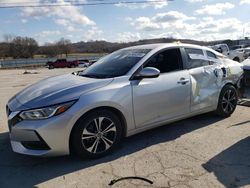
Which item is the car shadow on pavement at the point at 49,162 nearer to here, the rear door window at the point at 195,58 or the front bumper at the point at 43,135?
the front bumper at the point at 43,135

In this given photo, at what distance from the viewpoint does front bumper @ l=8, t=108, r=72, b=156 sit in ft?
12.4

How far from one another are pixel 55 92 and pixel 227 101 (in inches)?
142

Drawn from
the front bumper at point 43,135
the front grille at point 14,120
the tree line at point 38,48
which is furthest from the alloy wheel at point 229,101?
the tree line at point 38,48

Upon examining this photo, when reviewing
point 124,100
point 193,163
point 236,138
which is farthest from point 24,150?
point 236,138

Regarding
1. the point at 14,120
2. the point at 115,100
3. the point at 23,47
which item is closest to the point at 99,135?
the point at 115,100

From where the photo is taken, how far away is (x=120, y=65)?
4.88m

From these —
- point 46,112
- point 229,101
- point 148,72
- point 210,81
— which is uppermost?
point 148,72

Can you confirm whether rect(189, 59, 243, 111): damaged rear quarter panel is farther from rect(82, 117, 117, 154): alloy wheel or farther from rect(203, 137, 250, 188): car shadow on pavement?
rect(82, 117, 117, 154): alloy wheel

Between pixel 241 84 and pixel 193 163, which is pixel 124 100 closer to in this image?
pixel 193 163

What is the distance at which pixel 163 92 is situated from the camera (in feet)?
15.6

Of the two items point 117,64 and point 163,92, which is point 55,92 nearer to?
point 117,64

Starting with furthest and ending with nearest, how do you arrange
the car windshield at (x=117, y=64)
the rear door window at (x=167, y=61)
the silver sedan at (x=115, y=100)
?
the rear door window at (x=167, y=61)
the car windshield at (x=117, y=64)
the silver sedan at (x=115, y=100)

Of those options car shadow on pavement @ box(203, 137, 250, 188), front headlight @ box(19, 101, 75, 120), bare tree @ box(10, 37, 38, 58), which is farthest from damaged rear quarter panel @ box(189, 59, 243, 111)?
bare tree @ box(10, 37, 38, 58)

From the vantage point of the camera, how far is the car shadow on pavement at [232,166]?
11.5 ft
